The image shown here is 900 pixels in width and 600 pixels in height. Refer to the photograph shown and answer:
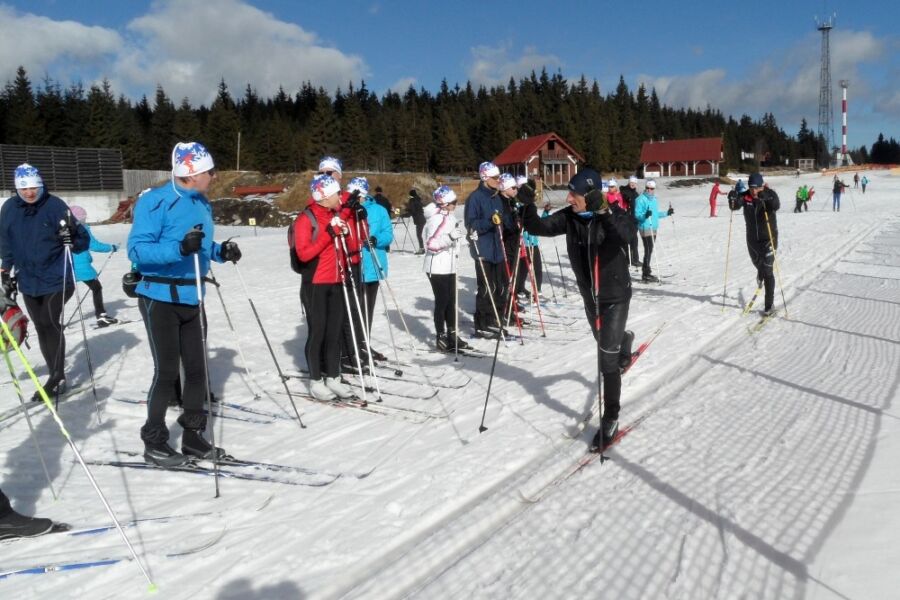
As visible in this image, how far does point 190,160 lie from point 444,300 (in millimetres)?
3874

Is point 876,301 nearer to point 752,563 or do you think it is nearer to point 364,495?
point 752,563

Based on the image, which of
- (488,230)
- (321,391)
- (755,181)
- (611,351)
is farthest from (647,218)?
(321,391)

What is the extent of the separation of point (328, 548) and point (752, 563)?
2.10 meters

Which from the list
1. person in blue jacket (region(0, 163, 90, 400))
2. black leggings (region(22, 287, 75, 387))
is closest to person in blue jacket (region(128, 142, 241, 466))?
person in blue jacket (region(0, 163, 90, 400))

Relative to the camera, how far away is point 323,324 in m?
5.67

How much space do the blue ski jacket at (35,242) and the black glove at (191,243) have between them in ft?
8.03

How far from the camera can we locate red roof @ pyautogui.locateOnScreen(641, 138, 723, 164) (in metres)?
79.0

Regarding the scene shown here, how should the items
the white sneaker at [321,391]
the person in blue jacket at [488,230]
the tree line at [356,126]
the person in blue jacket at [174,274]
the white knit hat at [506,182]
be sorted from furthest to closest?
the tree line at [356,126], the person in blue jacket at [488,230], the white knit hat at [506,182], the white sneaker at [321,391], the person in blue jacket at [174,274]

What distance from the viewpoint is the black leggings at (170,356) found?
13.8 feet

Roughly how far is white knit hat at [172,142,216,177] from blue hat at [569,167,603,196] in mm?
2413

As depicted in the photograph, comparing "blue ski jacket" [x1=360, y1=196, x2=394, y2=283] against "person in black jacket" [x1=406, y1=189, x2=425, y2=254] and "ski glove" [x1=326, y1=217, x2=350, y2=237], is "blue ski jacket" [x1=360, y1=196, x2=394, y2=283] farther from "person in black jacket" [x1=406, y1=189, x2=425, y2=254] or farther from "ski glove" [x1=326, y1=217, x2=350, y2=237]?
"person in black jacket" [x1=406, y1=189, x2=425, y2=254]

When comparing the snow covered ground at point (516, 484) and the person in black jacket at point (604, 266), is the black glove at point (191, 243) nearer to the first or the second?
the snow covered ground at point (516, 484)

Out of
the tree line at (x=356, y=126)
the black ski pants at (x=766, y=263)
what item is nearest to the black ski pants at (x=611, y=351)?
the black ski pants at (x=766, y=263)

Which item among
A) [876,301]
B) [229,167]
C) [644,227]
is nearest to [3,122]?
[229,167]
